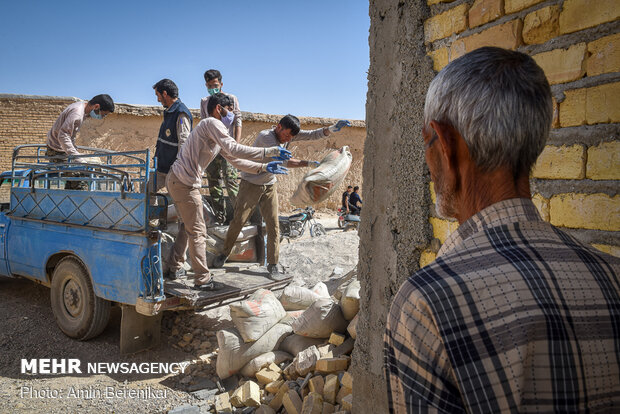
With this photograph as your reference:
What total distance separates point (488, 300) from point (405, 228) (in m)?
1.38

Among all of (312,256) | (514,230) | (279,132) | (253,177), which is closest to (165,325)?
(253,177)

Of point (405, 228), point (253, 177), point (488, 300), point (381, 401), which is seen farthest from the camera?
point (253, 177)

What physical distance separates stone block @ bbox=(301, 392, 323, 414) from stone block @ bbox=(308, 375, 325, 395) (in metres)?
0.09

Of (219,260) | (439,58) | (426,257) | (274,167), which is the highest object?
(439,58)

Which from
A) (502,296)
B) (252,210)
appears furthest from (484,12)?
(252,210)

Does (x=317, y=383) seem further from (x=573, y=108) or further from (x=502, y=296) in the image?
(x=502, y=296)

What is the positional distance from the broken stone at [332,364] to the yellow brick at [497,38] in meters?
2.26

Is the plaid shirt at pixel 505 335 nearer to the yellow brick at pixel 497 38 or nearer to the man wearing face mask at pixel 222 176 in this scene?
the yellow brick at pixel 497 38

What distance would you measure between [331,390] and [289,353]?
105cm

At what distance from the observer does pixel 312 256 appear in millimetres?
7582

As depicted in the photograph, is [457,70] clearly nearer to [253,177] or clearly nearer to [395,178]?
[395,178]

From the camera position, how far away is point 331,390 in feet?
9.64

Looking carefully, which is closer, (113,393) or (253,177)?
(113,393)

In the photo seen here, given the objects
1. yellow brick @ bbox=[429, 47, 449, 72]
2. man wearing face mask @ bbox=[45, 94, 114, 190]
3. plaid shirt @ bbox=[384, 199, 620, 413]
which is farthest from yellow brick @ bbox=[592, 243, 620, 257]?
man wearing face mask @ bbox=[45, 94, 114, 190]
